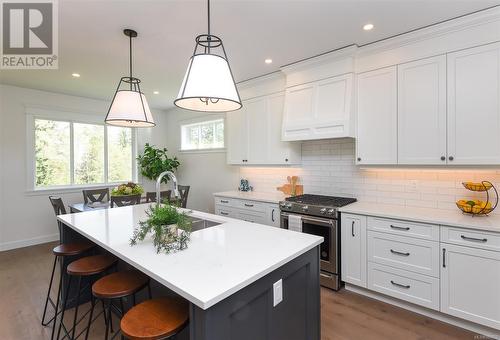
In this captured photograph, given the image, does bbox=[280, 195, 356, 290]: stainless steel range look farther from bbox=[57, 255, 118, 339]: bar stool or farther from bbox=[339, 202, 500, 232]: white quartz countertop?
bbox=[57, 255, 118, 339]: bar stool

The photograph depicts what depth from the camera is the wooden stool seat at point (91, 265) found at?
75.4 inches

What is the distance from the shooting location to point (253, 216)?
3713 mm

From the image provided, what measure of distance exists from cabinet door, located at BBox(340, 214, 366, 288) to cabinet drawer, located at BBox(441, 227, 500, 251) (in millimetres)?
702

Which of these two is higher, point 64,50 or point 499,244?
point 64,50

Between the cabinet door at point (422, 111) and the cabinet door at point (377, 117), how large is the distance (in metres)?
0.07

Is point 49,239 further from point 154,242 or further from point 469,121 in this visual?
point 469,121

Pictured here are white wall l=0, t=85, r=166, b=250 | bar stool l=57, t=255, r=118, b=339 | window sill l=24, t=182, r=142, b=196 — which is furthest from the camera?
window sill l=24, t=182, r=142, b=196

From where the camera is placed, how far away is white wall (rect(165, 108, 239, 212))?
16.7 feet

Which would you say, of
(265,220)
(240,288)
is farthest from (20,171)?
(240,288)

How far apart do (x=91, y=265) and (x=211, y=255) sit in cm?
118

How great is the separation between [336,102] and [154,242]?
253cm

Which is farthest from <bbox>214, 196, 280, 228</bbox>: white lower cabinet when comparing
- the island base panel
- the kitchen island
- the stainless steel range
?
the island base panel

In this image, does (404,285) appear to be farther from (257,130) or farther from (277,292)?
(257,130)

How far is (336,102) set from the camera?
3.06 metres
